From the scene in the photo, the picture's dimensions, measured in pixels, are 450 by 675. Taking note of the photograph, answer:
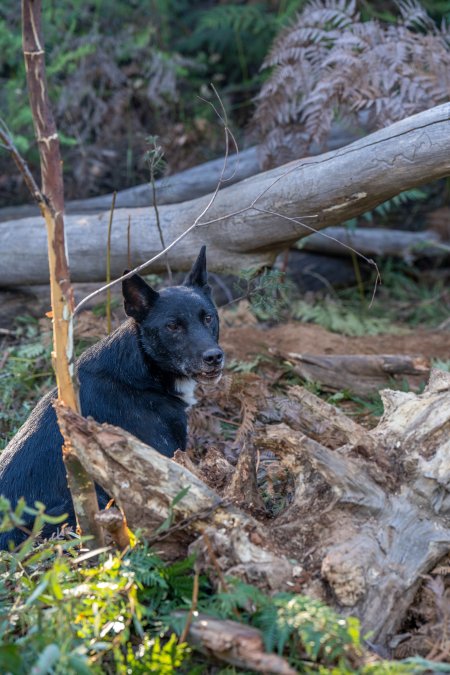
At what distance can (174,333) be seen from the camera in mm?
4637

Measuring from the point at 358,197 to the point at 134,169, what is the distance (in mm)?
4594

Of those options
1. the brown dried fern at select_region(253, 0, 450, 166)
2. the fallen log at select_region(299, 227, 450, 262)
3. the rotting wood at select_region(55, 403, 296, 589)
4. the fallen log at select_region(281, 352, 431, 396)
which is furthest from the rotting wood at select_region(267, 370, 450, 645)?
the fallen log at select_region(299, 227, 450, 262)

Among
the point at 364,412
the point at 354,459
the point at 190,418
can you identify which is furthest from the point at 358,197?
the point at 354,459

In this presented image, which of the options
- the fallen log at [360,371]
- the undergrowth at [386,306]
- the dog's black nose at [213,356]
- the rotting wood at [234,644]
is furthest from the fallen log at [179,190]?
the rotting wood at [234,644]

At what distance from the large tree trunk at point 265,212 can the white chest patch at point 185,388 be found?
3.18 feet

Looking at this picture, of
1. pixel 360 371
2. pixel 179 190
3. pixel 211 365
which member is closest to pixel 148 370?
pixel 211 365

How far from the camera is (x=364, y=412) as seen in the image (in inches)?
222

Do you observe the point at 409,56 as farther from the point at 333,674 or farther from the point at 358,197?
the point at 333,674

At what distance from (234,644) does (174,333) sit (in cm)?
229

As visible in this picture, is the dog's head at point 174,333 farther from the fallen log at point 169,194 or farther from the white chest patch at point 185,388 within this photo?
the fallen log at point 169,194

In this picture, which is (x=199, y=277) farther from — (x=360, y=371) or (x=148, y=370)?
(x=360, y=371)

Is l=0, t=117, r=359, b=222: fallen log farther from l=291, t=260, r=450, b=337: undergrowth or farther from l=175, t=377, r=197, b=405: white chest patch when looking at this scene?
l=175, t=377, r=197, b=405: white chest patch

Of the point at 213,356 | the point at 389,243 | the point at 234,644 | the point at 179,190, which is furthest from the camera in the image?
the point at 389,243

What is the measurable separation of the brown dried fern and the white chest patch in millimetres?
2500
